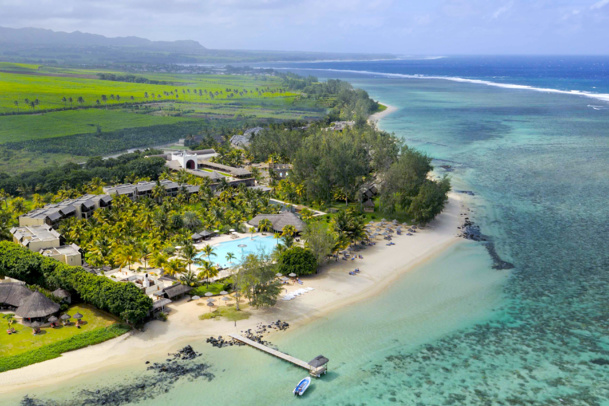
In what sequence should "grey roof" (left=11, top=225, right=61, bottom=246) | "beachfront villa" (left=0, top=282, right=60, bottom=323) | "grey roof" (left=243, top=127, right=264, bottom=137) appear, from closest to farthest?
"beachfront villa" (left=0, top=282, right=60, bottom=323) → "grey roof" (left=11, top=225, right=61, bottom=246) → "grey roof" (left=243, top=127, right=264, bottom=137)

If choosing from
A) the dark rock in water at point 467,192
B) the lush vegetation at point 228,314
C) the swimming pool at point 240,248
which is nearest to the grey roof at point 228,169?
the swimming pool at point 240,248

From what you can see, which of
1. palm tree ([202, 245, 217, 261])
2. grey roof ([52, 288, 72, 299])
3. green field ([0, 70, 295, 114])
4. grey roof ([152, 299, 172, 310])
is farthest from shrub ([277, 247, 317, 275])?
green field ([0, 70, 295, 114])

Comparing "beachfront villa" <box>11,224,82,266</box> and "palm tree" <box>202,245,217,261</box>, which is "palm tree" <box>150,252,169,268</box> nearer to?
"palm tree" <box>202,245,217,261</box>

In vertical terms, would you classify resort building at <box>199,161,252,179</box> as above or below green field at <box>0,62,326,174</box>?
below

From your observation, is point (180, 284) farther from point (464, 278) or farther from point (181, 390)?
point (464, 278)

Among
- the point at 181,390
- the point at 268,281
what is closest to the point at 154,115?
the point at 268,281

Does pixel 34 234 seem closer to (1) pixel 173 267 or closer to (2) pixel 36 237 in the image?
(2) pixel 36 237

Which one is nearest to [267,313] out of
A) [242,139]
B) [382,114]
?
[242,139]

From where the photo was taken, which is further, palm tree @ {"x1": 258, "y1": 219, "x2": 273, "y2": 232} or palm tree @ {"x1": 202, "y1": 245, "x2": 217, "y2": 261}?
palm tree @ {"x1": 258, "y1": 219, "x2": 273, "y2": 232}
